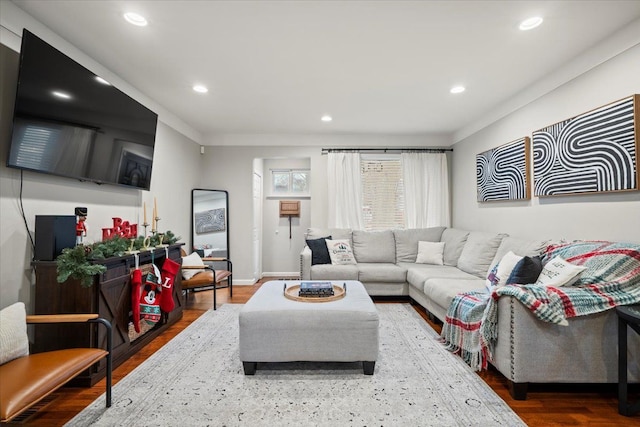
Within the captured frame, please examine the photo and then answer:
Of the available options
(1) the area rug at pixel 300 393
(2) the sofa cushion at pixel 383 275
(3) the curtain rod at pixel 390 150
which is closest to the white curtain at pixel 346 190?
(3) the curtain rod at pixel 390 150

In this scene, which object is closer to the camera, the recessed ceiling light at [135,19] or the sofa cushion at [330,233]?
the recessed ceiling light at [135,19]

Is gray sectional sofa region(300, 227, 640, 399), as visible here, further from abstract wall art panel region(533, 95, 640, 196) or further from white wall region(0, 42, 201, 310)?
white wall region(0, 42, 201, 310)

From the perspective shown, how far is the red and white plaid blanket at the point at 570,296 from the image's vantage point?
1.94 m

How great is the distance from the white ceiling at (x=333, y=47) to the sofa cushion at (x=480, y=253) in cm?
164

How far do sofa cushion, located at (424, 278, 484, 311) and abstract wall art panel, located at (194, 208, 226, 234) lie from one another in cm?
331

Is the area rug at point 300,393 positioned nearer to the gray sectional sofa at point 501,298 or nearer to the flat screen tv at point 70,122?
the gray sectional sofa at point 501,298

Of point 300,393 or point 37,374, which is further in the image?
point 300,393

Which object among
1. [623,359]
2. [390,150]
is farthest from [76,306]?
[390,150]

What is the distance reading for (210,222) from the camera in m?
4.97

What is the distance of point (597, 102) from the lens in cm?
253

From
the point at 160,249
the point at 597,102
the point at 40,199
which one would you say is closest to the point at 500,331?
the point at 597,102

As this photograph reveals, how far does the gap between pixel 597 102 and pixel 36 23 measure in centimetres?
430

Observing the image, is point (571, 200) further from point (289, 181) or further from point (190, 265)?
point (289, 181)

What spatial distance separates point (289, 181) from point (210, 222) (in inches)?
73.2
